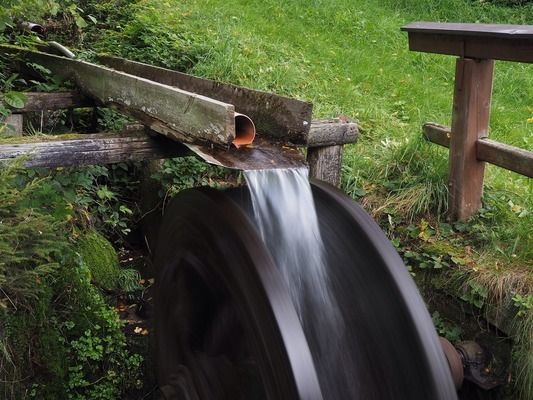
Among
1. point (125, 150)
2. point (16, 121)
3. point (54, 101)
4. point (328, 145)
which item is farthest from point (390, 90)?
point (125, 150)

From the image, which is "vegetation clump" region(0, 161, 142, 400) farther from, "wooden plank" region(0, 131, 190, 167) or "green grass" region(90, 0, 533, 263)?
"green grass" region(90, 0, 533, 263)

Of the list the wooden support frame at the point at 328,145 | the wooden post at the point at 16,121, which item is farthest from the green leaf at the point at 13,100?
the wooden support frame at the point at 328,145

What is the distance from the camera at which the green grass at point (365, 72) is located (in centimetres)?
407

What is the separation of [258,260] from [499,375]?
5.49 ft

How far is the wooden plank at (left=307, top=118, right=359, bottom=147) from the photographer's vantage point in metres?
3.53

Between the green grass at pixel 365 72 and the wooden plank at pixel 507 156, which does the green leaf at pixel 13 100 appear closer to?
the green grass at pixel 365 72

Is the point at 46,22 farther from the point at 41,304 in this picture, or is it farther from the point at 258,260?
the point at 258,260

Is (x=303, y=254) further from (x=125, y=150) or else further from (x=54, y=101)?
(x=54, y=101)

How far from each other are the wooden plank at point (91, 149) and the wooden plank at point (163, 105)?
0.13 m

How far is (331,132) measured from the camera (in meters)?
3.57

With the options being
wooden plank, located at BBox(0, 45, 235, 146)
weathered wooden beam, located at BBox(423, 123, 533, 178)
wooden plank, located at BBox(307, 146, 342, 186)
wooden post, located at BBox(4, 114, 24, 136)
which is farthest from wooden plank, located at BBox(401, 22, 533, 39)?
wooden post, located at BBox(4, 114, 24, 136)

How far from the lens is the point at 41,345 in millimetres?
3293

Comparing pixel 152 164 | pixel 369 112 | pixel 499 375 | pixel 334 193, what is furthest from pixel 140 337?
pixel 369 112

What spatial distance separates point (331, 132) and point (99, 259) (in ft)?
5.02
